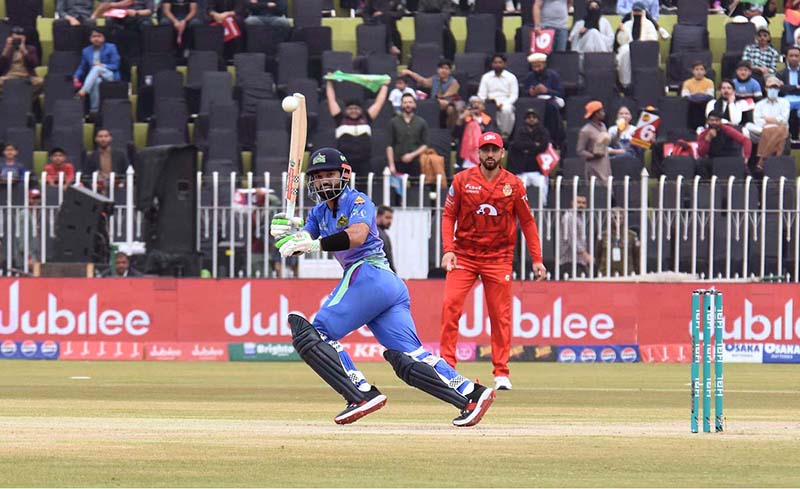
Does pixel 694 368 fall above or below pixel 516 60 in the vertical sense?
below

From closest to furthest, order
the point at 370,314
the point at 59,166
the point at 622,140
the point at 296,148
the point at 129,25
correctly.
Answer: the point at 370,314 < the point at 296,148 < the point at 59,166 < the point at 622,140 < the point at 129,25

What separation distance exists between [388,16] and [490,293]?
481 inches

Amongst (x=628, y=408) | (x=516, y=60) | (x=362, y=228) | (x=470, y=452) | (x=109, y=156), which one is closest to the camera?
(x=470, y=452)

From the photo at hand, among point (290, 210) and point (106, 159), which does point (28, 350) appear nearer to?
point (106, 159)

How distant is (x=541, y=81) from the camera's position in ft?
76.7

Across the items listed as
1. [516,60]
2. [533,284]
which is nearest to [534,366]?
[533,284]

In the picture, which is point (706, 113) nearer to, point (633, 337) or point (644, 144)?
point (644, 144)

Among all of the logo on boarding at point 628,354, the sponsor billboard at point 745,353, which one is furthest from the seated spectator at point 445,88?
the sponsor billboard at point 745,353

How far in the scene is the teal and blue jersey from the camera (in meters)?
9.95

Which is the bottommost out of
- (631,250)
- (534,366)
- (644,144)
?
(534,366)

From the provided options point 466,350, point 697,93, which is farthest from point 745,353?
point 697,93

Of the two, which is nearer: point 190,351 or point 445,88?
point 190,351

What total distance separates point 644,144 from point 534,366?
4.81 m

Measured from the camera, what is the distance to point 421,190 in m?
20.3
